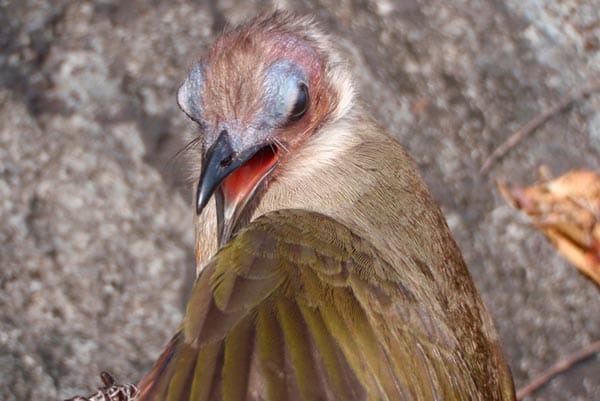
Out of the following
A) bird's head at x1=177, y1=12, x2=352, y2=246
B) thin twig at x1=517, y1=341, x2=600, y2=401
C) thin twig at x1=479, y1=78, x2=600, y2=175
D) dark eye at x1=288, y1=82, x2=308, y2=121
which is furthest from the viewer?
thin twig at x1=479, y1=78, x2=600, y2=175

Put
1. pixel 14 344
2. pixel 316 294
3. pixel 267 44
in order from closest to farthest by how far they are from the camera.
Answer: pixel 316 294 → pixel 267 44 → pixel 14 344

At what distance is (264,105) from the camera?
276cm

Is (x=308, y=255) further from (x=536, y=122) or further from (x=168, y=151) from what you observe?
(x=536, y=122)

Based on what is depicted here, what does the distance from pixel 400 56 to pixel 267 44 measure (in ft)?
5.31

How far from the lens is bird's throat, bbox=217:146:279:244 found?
2.58 meters

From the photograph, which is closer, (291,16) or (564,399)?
(291,16)

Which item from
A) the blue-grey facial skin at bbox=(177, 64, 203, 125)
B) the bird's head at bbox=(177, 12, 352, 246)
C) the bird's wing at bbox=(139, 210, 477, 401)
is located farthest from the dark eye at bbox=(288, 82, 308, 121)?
the bird's wing at bbox=(139, 210, 477, 401)

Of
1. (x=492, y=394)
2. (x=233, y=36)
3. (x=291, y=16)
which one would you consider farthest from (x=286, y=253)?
(x=291, y=16)

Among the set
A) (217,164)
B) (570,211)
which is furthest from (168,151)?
(570,211)

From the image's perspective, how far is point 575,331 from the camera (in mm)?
3822

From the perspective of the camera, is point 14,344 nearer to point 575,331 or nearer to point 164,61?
point 164,61

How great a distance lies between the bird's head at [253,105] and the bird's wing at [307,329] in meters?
0.36

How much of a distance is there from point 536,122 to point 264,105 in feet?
6.07

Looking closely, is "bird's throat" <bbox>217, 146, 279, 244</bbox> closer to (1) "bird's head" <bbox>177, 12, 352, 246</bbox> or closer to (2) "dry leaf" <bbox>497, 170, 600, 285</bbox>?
(1) "bird's head" <bbox>177, 12, 352, 246</bbox>
